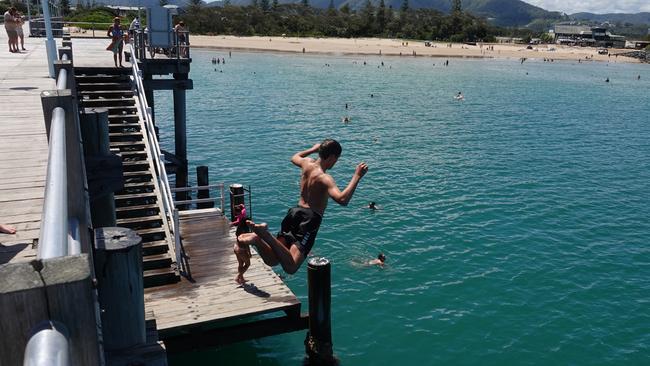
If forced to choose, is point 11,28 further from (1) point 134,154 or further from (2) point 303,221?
(2) point 303,221

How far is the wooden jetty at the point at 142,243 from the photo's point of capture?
2.89 metres

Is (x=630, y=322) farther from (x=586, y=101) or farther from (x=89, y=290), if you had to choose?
(x=586, y=101)

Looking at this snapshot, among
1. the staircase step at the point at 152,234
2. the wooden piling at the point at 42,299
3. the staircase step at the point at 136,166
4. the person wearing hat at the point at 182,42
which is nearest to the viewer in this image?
the wooden piling at the point at 42,299

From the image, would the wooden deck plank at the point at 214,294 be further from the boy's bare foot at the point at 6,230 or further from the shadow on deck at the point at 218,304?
the boy's bare foot at the point at 6,230

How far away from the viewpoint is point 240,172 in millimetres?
26859

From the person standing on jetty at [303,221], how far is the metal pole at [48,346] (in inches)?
Result: 227

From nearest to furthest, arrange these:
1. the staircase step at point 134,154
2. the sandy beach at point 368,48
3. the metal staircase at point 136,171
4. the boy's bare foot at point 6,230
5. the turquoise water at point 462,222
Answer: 1. the boy's bare foot at point 6,230
2. the metal staircase at point 136,171
3. the turquoise water at point 462,222
4. the staircase step at point 134,154
5. the sandy beach at point 368,48

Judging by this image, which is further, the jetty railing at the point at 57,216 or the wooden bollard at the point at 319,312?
the wooden bollard at the point at 319,312

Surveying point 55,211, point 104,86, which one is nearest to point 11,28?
point 104,86

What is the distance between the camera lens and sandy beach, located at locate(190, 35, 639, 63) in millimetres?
116463

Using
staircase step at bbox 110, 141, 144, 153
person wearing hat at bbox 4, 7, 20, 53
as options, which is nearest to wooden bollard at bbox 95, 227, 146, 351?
staircase step at bbox 110, 141, 144, 153

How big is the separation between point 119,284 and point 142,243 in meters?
0.84

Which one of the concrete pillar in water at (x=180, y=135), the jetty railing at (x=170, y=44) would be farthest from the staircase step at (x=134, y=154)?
the concrete pillar in water at (x=180, y=135)

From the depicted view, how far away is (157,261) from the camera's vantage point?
36.7 feet
